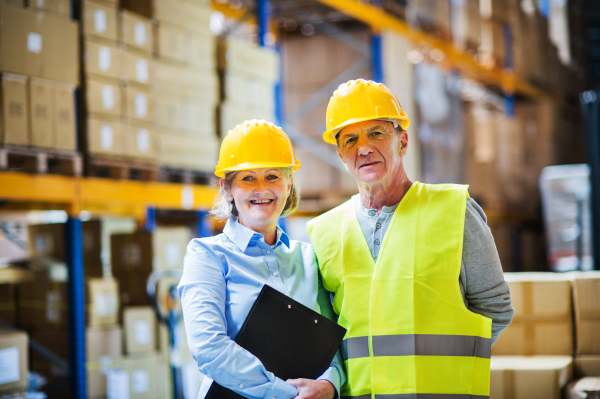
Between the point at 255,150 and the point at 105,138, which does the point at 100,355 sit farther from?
the point at 255,150

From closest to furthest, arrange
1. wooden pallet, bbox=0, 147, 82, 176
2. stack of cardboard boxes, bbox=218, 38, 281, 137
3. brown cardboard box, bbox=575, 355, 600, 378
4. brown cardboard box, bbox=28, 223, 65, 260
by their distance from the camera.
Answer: brown cardboard box, bbox=575, 355, 600, 378 → wooden pallet, bbox=0, 147, 82, 176 → brown cardboard box, bbox=28, 223, 65, 260 → stack of cardboard boxes, bbox=218, 38, 281, 137

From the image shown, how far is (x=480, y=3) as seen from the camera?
34.6ft

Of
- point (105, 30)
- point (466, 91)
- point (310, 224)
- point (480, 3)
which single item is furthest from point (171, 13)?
point (466, 91)

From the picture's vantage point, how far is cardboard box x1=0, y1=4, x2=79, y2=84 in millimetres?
4211

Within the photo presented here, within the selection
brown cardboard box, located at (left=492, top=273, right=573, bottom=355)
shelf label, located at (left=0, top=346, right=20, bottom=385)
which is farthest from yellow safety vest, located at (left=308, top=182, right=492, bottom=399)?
shelf label, located at (left=0, top=346, right=20, bottom=385)

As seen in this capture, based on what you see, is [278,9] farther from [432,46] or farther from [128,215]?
[128,215]

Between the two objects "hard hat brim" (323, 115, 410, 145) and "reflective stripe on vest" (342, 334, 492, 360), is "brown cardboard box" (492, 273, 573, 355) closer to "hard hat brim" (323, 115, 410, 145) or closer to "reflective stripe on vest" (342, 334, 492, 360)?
"reflective stripe on vest" (342, 334, 492, 360)

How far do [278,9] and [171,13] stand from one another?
2579mm

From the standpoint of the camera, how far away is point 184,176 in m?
6.09

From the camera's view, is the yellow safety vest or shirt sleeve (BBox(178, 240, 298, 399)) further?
the yellow safety vest

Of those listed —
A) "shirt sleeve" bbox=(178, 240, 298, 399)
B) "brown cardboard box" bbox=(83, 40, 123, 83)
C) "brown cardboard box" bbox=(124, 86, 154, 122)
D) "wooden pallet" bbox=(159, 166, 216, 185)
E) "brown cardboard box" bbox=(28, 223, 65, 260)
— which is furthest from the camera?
"wooden pallet" bbox=(159, 166, 216, 185)

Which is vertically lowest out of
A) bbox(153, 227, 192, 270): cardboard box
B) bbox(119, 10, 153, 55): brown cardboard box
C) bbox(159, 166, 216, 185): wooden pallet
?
bbox(153, 227, 192, 270): cardboard box

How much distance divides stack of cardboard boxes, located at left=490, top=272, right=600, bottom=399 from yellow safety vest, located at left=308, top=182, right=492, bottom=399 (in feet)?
3.69

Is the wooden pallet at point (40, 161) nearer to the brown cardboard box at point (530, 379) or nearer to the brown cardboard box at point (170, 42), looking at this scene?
the brown cardboard box at point (170, 42)
